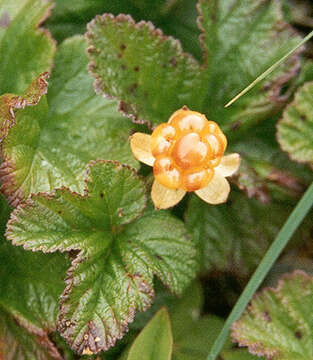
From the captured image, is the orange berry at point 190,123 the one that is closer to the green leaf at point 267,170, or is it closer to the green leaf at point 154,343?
the green leaf at point 267,170

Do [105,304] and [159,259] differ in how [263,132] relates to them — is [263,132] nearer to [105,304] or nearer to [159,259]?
[159,259]

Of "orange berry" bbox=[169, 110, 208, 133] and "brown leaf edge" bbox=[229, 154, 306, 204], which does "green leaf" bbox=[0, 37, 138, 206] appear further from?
"brown leaf edge" bbox=[229, 154, 306, 204]

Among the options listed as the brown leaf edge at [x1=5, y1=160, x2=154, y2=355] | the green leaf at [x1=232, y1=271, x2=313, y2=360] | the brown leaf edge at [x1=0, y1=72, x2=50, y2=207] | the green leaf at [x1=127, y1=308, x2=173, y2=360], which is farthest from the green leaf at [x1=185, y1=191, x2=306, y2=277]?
the brown leaf edge at [x1=0, y1=72, x2=50, y2=207]

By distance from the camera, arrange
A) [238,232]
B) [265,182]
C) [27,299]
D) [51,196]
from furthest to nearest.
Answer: [238,232], [265,182], [27,299], [51,196]

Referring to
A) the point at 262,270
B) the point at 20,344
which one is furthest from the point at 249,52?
the point at 20,344

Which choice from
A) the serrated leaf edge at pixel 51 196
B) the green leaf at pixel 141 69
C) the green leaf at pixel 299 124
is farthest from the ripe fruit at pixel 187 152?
the green leaf at pixel 299 124

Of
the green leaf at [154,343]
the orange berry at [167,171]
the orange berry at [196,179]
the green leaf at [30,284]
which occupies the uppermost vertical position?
the orange berry at [167,171]

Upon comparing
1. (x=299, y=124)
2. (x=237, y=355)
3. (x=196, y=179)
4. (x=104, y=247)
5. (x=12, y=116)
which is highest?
(x=12, y=116)

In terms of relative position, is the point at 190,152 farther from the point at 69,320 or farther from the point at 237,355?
the point at 237,355
